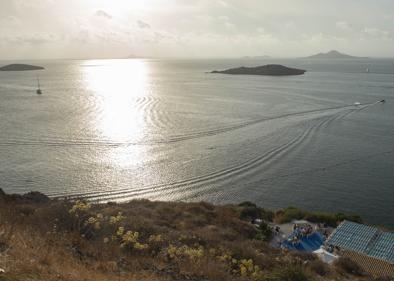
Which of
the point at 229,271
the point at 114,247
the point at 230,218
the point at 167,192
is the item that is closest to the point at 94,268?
the point at 114,247

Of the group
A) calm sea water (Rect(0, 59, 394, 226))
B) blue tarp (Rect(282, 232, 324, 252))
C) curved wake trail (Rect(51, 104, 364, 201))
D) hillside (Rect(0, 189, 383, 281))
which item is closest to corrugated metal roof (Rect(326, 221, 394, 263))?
blue tarp (Rect(282, 232, 324, 252))

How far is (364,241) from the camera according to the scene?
2269 centimetres

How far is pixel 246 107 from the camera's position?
73.5 metres

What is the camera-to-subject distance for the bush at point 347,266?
19.6 metres

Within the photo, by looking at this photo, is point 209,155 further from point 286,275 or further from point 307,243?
point 286,275

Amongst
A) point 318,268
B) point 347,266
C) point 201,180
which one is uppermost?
point 318,268

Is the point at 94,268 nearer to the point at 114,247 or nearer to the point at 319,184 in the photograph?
the point at 114,247

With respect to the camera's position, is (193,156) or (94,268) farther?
(193,156)

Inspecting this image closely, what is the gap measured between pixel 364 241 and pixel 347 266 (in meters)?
3.52

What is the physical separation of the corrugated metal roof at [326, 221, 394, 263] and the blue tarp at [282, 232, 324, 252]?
2.67ft

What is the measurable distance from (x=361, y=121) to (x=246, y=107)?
2122 cm

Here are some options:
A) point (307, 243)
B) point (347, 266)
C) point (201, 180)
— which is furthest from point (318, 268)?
point (201, 180)

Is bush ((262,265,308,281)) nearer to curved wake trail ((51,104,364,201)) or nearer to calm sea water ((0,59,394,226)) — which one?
calm sea water ((0,59,394,226))

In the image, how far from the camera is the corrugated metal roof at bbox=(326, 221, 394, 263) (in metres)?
21.6
